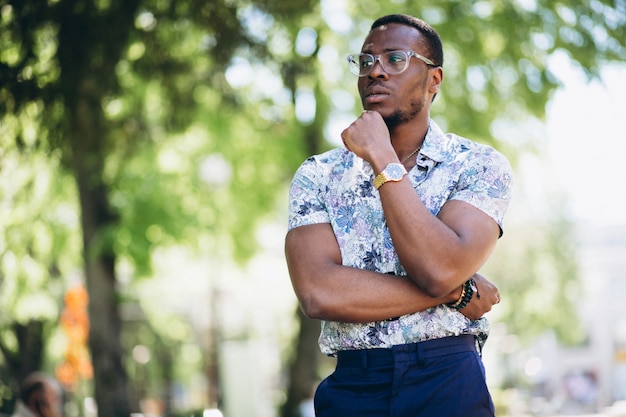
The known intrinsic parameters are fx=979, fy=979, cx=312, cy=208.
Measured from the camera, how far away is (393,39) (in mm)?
3291

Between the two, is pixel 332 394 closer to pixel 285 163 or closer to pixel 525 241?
pixel 285 163

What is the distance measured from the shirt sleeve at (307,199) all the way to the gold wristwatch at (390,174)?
0.94ft

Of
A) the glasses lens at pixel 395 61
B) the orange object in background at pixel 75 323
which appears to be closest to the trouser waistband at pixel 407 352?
the glasses lens at pixel 395 61

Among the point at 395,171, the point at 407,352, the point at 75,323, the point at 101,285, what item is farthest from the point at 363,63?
the point at 75,323

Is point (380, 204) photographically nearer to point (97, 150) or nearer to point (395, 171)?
point (395, 171)

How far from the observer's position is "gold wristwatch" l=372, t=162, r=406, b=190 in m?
2.97

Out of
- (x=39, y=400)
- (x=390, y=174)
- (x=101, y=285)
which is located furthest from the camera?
(x=101, y=285)

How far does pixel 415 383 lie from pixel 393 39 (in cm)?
116

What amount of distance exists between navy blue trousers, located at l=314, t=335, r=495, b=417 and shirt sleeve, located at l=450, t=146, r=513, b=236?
420mm

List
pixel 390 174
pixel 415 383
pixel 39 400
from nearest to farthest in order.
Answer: pixel 415 383, pixel 390 174, pixel 39 400

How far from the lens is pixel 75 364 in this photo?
75.6 feet

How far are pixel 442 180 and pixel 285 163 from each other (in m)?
14.1

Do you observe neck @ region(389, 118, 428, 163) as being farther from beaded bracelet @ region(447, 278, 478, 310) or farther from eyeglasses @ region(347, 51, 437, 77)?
beaded bracelet @ region(447, 278, 478, 310)

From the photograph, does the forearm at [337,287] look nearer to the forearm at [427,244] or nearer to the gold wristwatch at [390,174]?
the forearm at [427,244]
